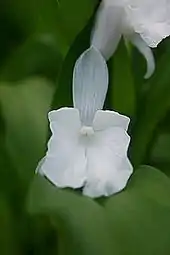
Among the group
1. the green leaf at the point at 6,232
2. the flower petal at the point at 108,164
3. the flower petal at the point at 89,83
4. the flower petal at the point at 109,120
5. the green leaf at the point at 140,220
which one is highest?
the flower petal at the point at 89,83

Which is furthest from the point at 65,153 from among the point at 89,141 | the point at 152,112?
the point at 152,112

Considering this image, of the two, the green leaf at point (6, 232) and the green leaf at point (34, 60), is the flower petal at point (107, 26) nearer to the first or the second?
the green leaf at point (34, 60)

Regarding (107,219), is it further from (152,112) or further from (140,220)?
(152,112)

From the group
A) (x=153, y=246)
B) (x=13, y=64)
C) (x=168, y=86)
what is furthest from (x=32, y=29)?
(x=153, y=246)

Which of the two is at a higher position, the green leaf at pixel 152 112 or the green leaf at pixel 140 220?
the green leaf at pixel 152 112

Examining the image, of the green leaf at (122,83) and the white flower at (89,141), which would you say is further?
the green leaf at (122,83)

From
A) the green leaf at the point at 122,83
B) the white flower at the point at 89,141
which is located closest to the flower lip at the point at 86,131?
the white flower at the point at 89,141

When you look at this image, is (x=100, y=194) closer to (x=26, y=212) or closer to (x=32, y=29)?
(x=26, y=212)
